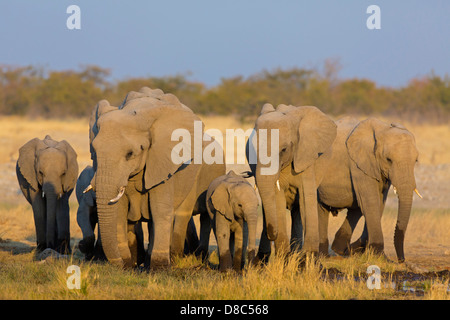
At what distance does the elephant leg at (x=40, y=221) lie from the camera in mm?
12781

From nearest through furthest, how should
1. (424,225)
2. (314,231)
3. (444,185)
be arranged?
(314,231) < (424,225) < (444,185)

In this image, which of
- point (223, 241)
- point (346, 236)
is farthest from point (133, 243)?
point (346, 236)

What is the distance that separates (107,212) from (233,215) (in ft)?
5.49

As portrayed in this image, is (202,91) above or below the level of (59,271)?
above

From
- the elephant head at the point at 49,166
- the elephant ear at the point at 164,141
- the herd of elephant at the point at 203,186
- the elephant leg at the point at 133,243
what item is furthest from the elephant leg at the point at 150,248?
the elephant head at the point at 49,166

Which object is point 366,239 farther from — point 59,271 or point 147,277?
point 59,271

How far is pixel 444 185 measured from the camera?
23719 mm

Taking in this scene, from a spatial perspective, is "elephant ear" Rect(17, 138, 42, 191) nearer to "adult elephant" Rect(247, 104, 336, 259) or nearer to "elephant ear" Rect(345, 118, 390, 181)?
"adult elephant" Rect(247, 104, 336, 259)

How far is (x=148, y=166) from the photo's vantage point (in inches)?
405

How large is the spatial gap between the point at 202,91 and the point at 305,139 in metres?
30.3

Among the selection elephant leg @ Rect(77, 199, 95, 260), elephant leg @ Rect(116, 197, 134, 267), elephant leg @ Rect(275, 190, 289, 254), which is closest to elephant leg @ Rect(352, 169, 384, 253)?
elephant leg @ Rect(275, 190, 289, 254)

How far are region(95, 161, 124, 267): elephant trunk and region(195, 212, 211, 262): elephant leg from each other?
1800 millimetres
